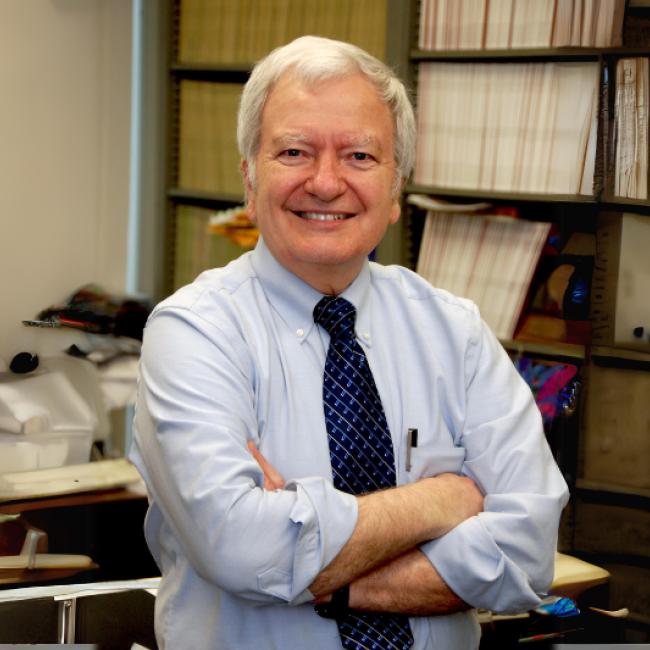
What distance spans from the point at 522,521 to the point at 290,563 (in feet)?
1.09

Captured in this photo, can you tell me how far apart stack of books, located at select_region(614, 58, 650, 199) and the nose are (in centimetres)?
142

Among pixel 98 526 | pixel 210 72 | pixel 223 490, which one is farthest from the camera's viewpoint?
pixel 210 72

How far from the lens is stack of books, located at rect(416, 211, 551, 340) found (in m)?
2.85

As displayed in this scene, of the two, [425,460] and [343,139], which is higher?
[343,139]

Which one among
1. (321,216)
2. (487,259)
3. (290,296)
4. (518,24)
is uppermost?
(518,24)

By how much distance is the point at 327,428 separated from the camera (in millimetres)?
1439

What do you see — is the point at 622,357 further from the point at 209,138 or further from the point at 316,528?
the point at 316,528

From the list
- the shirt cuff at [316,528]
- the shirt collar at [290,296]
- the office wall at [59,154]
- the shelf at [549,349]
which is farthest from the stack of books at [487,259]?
the shirt cuff at [316,528]

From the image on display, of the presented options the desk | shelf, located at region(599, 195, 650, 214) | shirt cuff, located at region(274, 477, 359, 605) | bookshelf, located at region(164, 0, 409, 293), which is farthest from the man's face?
bookshelf, located at region(164, 0, 409, 293)

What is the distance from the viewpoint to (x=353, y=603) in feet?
4.37

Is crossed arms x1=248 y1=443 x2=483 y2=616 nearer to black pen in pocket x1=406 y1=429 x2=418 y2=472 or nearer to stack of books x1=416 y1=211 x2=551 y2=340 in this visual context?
black pen in pocket x1=406 y1=429 x2=418 y2=472

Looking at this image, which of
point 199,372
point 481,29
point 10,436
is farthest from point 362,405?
point 481,29

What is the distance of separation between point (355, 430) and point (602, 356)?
150cm

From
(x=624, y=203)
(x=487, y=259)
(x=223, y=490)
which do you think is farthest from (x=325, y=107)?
(x=487, y=259)
